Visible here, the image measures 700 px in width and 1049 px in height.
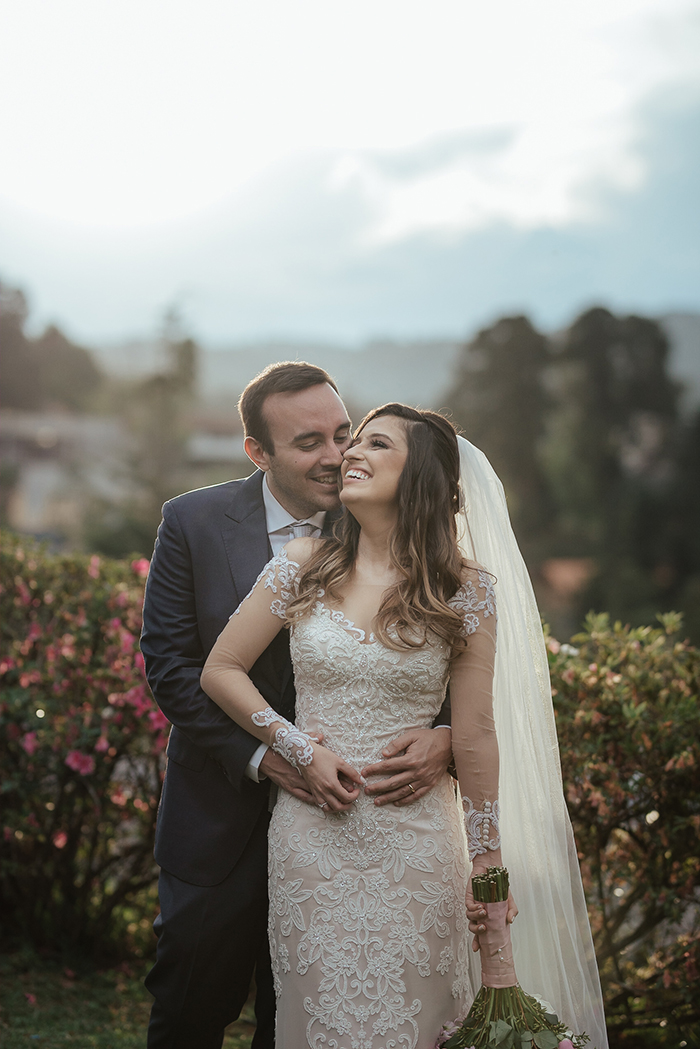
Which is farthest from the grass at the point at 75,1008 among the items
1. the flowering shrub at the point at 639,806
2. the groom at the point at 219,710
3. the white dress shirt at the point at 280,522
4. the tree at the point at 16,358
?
the tree at the point at 16,358

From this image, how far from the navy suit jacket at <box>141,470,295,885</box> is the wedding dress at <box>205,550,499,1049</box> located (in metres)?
0.21

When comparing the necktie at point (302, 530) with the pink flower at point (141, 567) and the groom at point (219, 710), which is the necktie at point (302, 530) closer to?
the groom at point (219, 710)

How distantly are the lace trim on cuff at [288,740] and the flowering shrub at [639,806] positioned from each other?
1.45m

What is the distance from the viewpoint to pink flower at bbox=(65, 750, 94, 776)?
424 cm

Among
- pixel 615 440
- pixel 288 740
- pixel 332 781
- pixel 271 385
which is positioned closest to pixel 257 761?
pixel 288 740

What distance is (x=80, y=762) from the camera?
14.0ft

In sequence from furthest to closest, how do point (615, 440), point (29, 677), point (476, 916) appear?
point (615, 440), point (29, 677), point (476, 916)

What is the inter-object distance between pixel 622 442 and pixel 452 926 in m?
30.2

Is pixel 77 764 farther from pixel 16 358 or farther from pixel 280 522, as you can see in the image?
pixel 16 358

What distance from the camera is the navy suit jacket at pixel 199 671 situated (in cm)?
283

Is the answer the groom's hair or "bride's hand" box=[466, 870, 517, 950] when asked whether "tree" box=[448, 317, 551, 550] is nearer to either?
the groom's hair

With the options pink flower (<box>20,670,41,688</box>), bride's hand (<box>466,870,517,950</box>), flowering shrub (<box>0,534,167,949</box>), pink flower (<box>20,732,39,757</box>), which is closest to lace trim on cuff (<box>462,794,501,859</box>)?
bride's hand (<box>466,870,517,950</box>)

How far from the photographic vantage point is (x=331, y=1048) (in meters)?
2.39

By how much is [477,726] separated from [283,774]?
0.58m
